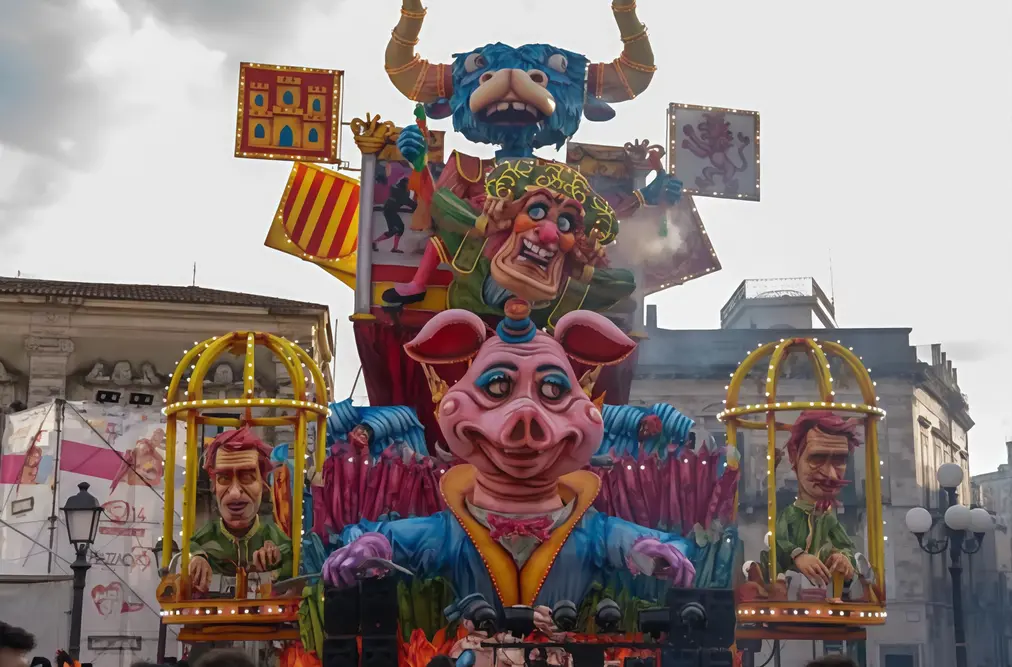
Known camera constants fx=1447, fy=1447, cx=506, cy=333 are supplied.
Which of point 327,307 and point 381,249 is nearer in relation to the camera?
point 381,249

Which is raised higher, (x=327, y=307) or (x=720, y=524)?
(x=327, y=307)

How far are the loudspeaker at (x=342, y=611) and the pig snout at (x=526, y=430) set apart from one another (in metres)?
2.00

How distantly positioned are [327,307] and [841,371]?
11479 mm

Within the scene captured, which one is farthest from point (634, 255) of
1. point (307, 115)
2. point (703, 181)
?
point (307, 115)

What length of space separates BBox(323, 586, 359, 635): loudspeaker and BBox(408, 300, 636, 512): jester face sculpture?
2016mm

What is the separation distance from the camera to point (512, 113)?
47.4 feet

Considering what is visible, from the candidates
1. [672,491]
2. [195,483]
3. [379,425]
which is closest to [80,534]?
[195,483]

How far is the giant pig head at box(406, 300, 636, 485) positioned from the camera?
11164 mm

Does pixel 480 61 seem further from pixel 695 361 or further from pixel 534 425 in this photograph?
pixel 695 361

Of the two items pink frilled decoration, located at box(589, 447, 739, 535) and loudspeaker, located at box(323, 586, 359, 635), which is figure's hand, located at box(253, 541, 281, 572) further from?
loudspeaker, located at box(323, 586, 359, 635)

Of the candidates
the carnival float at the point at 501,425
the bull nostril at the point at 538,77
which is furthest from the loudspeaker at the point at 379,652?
the bull nostril at the point at 538,77

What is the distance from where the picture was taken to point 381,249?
48.0 feet

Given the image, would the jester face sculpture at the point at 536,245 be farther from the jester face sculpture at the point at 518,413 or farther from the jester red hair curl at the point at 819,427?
the jester red hair curl at the point at 819,427

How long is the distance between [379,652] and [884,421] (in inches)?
1013
